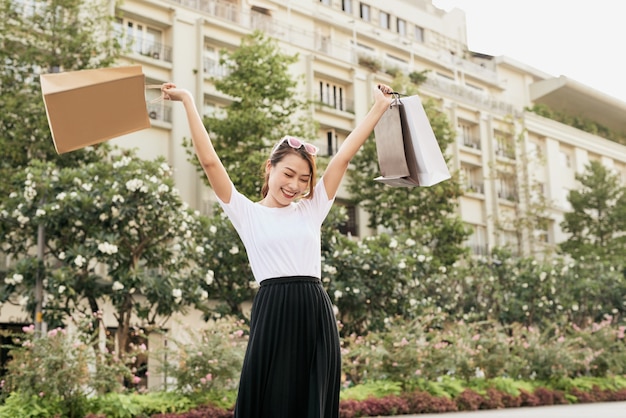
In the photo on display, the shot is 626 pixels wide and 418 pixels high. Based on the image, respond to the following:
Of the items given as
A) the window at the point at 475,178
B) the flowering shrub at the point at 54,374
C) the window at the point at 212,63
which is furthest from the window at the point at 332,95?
the flowering shrub at the point at 54,374

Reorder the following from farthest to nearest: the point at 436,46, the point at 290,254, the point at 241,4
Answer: the point at 436,46, the point at 241,4, the point at 290,254

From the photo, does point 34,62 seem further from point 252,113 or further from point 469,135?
point 469,135

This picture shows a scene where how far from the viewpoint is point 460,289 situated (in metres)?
21.7

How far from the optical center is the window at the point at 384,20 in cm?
3177

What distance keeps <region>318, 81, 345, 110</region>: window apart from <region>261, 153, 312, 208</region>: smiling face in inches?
943

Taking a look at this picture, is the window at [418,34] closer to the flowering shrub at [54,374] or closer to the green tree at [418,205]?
the green tree at [418,205]

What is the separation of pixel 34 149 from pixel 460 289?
12.3 m

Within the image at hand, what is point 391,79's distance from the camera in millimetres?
28984

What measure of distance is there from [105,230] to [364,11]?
2068 centimetres

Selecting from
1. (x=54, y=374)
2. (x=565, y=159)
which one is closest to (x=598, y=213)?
(x=565, y=159)

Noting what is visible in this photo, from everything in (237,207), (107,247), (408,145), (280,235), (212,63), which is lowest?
(280,235)

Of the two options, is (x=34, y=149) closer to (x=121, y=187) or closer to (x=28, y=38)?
(x=28, y=38)

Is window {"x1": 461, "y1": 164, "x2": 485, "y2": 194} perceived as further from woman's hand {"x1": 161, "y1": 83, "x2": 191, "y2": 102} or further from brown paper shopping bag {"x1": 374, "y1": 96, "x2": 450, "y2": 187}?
woman's hand {"x1": 161, "y1": 83, "x2": 191, "y2": 102}

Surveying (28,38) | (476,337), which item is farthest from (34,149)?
(476,337)
